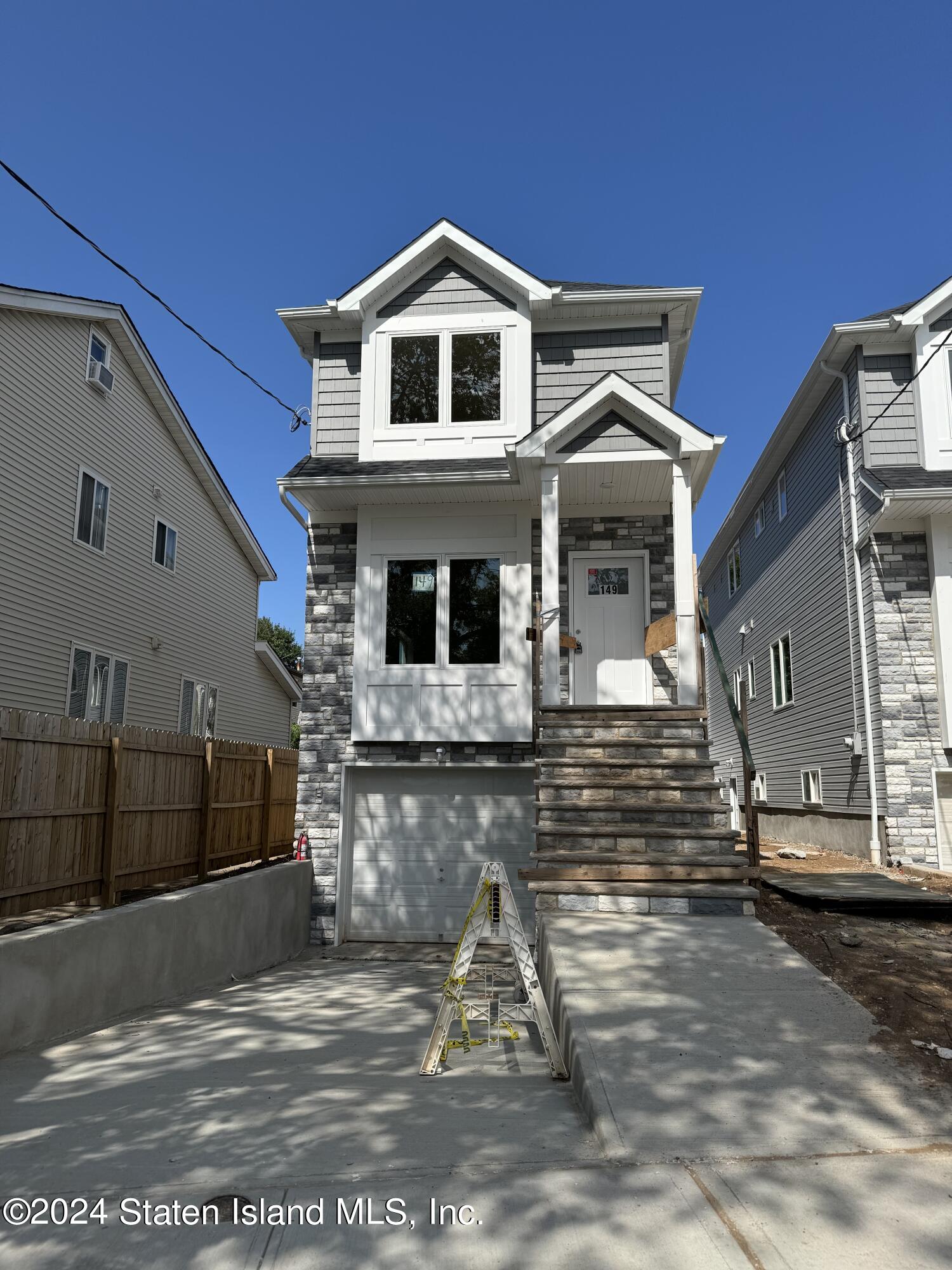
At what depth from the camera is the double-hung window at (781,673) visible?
1587cm

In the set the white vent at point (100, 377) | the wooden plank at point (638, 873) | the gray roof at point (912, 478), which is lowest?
the wooden plank at point (638, 873)

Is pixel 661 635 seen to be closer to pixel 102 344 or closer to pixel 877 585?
pixel 877 585

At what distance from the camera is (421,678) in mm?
10727

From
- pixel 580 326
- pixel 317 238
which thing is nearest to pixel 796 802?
pixel 580 326

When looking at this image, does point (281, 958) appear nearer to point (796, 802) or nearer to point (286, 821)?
point (286, 821)

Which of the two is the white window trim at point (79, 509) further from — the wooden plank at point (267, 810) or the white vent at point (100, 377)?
the wooden plank at point (267, 810)

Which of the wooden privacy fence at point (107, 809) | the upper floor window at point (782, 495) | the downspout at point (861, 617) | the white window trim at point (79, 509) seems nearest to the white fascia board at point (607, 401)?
the downspout at point (861, 617)

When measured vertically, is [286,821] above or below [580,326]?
below

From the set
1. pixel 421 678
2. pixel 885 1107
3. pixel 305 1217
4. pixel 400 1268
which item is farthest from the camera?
pixel 421 678

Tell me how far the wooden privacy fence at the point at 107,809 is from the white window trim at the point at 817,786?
29.2ft

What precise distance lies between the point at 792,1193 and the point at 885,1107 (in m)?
0.81

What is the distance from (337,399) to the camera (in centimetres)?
1165

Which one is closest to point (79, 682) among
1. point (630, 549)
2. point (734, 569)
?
point (630, 549)

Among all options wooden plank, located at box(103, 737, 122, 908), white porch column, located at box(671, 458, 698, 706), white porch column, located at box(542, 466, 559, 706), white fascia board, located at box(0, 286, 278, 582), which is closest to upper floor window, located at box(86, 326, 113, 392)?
white fascia board, located at box(0, 286, 278, 582)
